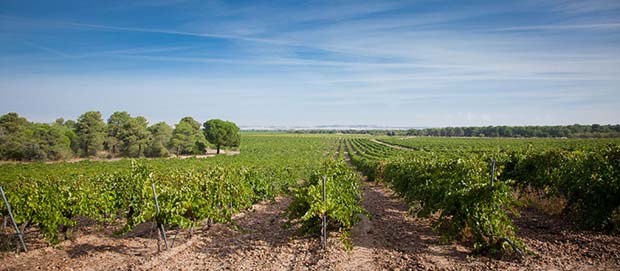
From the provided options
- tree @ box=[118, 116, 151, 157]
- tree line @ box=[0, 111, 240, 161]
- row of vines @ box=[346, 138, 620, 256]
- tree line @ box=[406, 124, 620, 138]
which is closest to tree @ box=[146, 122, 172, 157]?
tree line @ box=[0, 111, 240, 161]

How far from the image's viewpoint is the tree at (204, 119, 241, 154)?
60.2 metres

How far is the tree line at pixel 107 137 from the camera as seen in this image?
4459 cm

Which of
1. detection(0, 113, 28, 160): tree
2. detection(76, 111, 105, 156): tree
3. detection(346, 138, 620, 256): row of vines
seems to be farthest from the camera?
detection(76, 111, 105, 156): tree

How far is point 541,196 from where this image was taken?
538 inches

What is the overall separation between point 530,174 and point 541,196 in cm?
108

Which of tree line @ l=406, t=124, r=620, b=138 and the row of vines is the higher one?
tree line @ l=406, t=124, r=620, b=138

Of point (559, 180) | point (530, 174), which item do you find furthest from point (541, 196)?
point (559, 180)

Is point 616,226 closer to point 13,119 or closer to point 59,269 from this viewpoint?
point 59,269

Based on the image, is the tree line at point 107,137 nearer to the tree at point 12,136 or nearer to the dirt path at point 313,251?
the tree at point 12,136

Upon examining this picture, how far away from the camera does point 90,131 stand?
171 feet

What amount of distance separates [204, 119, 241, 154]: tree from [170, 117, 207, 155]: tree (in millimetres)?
3993

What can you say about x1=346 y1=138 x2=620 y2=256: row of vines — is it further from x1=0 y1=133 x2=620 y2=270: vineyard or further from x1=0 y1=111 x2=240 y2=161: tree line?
x1=0 y1=111 x2=240 y2=161: tree line

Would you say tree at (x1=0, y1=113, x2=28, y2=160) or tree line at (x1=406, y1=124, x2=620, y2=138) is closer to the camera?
tree at (x1=0, y1=113, x2=28, y2=160)

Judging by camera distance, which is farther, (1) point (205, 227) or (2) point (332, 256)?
(1) point (205, 227)
